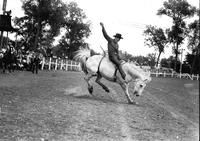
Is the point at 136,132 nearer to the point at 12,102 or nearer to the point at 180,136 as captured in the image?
the point at 180,136

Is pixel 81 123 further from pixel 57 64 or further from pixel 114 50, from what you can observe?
pixel 57 64

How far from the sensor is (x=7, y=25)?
28312 mm

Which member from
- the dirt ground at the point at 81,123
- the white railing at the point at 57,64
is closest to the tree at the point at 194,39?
the white railing at the point at 57,64

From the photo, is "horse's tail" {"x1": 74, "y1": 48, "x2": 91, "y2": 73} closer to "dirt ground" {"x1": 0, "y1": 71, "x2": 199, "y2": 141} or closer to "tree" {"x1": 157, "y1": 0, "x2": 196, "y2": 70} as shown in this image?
"dirt ground" {"x1": 0, "y1": 71, "x2": 199, "y2": 141}

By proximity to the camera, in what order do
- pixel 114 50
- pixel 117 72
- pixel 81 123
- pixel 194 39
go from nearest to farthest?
pixel 81 123
pixel 114 50
pixel 117 72
pixel 194 39

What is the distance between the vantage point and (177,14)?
224 feet

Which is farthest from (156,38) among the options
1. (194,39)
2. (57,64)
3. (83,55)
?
(83,55)

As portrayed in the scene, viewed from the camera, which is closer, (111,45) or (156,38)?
(111,45)

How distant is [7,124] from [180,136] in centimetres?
346

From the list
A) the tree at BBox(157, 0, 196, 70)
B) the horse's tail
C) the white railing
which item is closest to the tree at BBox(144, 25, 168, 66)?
the tree at BBox(157, 0, 196, 70)

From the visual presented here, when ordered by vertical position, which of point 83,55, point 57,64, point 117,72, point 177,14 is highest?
point 177,14

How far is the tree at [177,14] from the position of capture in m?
63.6

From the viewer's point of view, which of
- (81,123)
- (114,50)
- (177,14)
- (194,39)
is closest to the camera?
(81,123)

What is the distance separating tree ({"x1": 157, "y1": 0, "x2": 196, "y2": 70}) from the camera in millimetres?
63562
